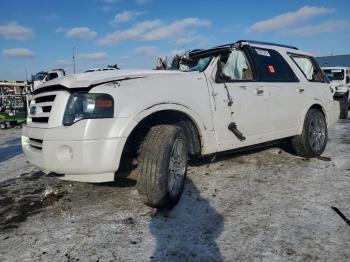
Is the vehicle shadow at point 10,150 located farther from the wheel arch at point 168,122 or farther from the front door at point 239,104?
the front door at point 239,104

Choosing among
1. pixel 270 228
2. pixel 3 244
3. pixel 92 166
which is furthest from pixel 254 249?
pixel 3 244

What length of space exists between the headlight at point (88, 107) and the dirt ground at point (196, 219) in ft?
3.22

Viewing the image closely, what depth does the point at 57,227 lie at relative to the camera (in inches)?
125

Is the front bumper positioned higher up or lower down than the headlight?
lower down

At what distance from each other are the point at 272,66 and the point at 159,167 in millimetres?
2731

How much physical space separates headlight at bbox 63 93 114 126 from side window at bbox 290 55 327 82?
3.70 m

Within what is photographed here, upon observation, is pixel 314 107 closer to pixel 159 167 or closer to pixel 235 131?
pixel 235 131

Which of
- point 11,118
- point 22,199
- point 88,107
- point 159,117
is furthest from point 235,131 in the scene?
point 11,118

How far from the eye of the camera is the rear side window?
4887mm

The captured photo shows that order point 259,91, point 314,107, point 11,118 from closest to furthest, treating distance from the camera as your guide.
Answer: point 259,91 → point 314,107 → point 11,118

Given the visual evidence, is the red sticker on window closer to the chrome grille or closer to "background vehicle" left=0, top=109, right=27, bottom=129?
the chrome grille

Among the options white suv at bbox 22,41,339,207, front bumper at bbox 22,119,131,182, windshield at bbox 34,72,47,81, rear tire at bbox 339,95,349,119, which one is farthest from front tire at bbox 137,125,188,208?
windshield at bbox 34,72,47,81

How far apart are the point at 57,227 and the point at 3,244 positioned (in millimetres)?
458

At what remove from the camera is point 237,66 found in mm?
4801
